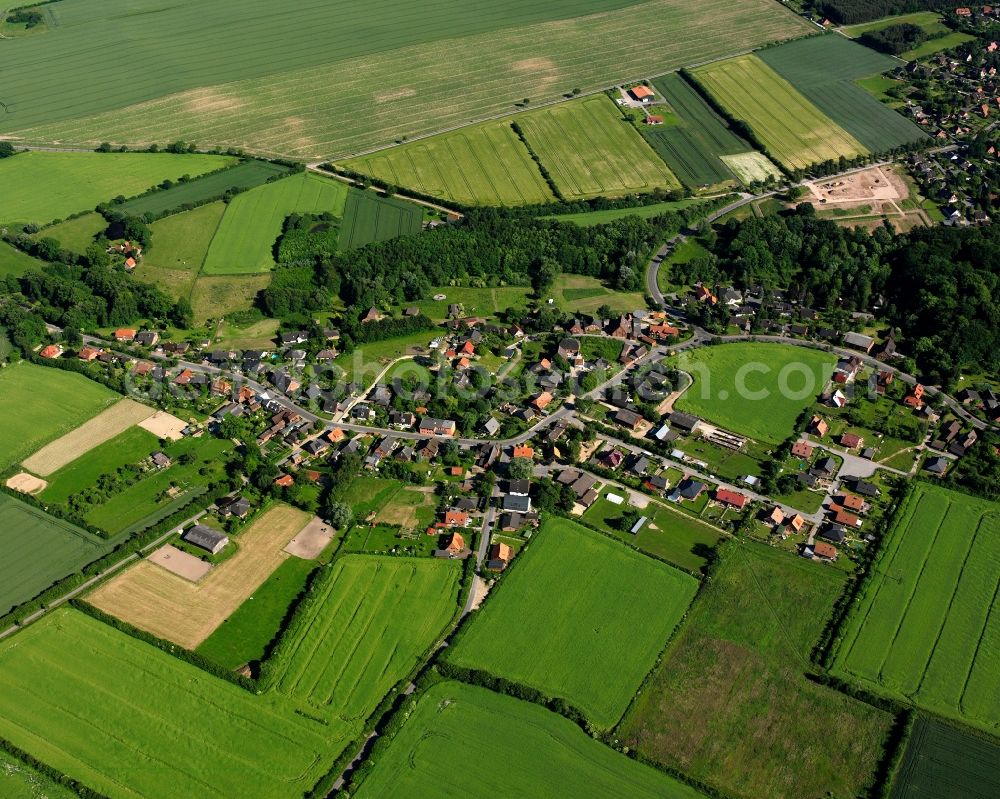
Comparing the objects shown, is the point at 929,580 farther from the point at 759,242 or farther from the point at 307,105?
the point at 307,105

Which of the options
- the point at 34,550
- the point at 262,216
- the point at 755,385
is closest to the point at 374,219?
the point at 262,216

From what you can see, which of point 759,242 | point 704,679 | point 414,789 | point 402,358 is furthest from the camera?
point 759,242

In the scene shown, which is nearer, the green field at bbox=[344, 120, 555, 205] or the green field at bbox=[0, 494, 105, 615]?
the green field at bbox=[0, 494, 105, 615]

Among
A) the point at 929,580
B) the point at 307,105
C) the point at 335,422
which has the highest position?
the point at 307,105

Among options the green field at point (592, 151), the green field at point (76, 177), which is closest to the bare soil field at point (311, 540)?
the green field at point (592, 151)

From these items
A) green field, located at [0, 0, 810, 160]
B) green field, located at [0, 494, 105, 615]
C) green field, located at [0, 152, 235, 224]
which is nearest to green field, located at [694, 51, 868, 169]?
green field, located at [0, 0, 810, 160]

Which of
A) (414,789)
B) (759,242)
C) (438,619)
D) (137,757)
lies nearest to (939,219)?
(759,242)

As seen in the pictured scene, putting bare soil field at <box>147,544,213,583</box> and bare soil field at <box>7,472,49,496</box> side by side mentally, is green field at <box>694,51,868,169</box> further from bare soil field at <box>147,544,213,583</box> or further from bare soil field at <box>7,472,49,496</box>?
bare soil field at <box>7,472,49,496</box>
